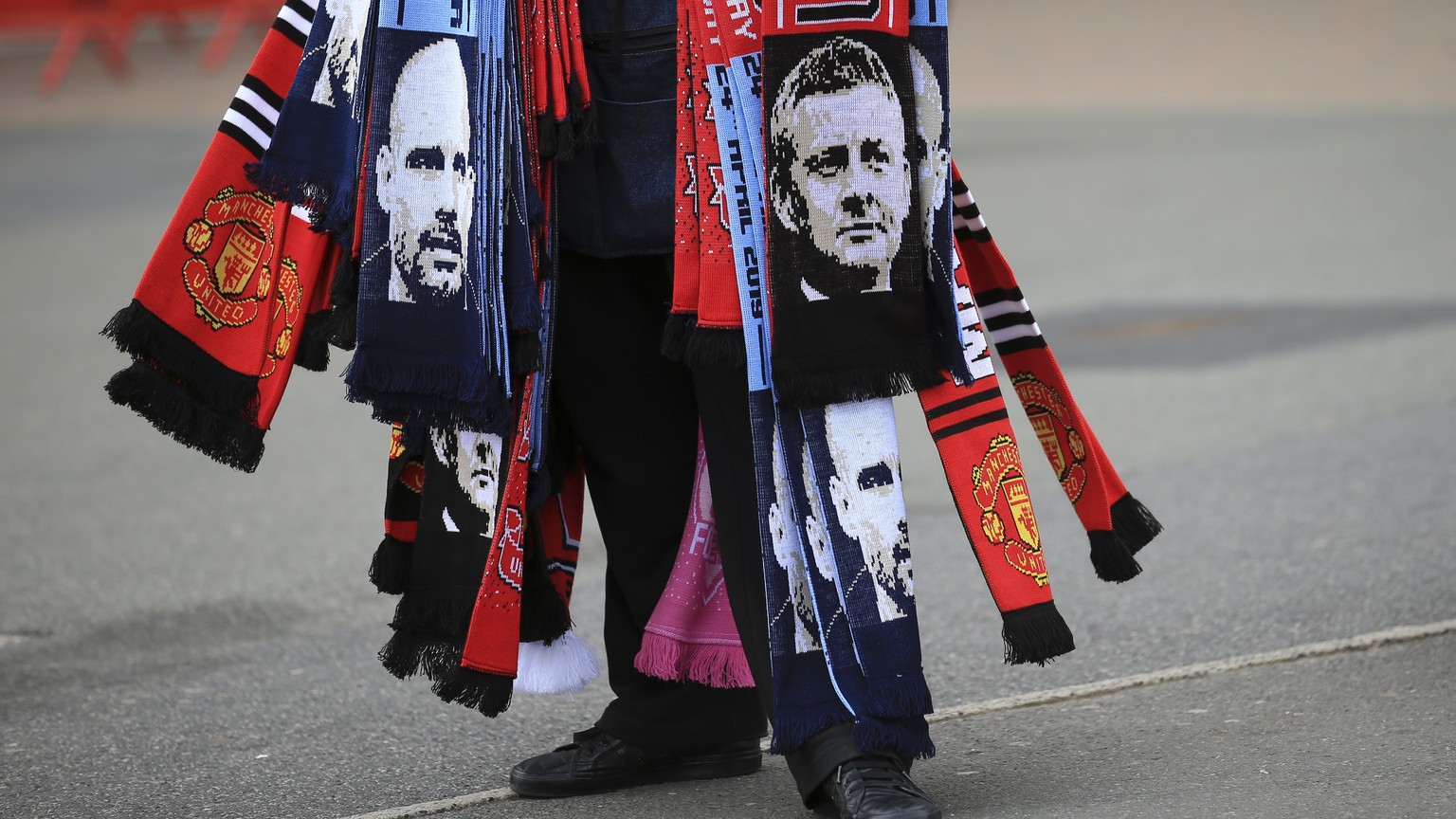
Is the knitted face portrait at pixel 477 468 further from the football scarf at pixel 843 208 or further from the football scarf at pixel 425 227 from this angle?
the football scarf at pixel 843 208

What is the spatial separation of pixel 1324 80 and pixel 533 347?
1450 cm

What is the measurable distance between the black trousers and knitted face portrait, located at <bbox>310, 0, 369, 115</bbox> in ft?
1.44

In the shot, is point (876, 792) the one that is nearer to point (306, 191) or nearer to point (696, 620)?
point (696, 620)

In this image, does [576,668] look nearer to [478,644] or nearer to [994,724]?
[478,644]

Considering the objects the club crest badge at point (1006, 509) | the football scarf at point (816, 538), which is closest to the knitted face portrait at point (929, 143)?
the football scarf at point (816, 538)

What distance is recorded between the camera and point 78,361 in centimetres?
779

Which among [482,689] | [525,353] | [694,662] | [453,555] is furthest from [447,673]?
[525,353]

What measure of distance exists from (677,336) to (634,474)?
1.03 ft

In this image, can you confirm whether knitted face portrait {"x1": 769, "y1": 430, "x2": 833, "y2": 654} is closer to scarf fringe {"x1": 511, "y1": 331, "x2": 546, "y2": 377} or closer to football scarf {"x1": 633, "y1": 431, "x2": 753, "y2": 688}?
football scarf {"x1": 633, "y1": 431, "x2": 753, "y2": 688}

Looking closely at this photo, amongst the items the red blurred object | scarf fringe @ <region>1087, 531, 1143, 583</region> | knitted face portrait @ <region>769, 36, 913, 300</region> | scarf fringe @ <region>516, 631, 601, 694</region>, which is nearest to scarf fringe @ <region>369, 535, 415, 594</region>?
scarf fringe @ <region>516, 631, 601, 694</region>

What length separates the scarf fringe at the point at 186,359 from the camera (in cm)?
277

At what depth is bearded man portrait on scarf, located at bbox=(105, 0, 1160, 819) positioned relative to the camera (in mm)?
2566

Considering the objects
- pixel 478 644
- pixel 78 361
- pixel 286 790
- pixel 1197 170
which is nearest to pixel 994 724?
pixel 478 644

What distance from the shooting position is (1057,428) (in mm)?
2902
